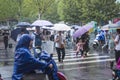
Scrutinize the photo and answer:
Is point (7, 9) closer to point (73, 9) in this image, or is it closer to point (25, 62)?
point (73, 9)

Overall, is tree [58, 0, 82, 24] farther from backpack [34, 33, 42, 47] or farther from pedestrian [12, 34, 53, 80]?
pedestrian [12, 34, 53, 80]

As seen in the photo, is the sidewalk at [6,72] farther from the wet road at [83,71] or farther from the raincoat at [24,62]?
the raincoat at [24,62]

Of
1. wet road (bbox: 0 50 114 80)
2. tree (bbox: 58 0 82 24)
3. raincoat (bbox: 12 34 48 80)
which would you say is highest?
tree (bbox: 58 0 82 24)

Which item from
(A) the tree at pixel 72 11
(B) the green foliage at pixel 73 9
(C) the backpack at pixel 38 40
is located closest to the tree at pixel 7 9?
(B) the green foliage at pixel 73 9

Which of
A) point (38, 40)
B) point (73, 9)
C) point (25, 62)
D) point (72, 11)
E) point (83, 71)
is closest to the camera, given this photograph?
point (25, 62)

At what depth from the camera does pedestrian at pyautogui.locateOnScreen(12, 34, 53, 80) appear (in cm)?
703

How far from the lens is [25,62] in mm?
7031

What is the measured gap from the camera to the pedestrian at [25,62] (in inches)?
277

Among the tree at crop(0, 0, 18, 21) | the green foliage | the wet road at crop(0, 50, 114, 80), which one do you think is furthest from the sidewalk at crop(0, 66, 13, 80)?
the tree at crop(0, 0, 18, 21)

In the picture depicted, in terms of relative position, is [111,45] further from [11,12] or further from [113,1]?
[11,12]

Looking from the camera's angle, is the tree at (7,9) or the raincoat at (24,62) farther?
the tree at (7,9)

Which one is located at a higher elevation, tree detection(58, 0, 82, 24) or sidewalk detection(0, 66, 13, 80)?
tree detection(58, 0, 82, 24)

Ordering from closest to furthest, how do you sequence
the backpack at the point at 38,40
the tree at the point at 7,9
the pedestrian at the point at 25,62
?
the pedestrian at the point at 25,62
the backpack at the point at 38,40
the tree at the point at 7,9

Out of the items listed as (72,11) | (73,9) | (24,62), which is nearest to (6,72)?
(24,62)
